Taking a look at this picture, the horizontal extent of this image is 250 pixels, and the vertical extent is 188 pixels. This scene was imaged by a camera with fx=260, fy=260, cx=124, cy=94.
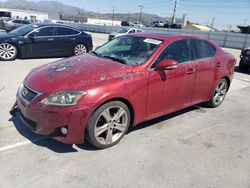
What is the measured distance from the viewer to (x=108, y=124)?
3.63m

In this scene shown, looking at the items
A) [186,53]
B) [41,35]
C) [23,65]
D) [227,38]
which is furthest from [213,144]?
[227,38]

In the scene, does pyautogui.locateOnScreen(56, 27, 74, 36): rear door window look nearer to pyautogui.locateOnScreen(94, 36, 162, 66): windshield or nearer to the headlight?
pyautogui.locateOnScreen(94, 36, 162, 66): windshield

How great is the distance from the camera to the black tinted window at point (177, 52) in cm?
422

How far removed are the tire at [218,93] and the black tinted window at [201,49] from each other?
2.29 feet

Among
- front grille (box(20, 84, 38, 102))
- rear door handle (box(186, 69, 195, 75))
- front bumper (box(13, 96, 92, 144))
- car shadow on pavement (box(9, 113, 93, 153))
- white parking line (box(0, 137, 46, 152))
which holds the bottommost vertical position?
white parking line (box(0, 137, 46, 152))

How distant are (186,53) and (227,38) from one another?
27.3 metres

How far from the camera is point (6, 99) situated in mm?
5422

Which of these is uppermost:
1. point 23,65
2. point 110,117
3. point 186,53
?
point 186,53

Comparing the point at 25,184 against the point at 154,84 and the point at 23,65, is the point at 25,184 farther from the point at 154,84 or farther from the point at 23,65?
the point at 23,65

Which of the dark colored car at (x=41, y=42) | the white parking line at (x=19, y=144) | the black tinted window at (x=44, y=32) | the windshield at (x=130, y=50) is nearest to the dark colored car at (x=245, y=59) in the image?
the dark colored car at (x=41, y=42)

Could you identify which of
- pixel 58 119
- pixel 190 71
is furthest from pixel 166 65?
pixel 58 119

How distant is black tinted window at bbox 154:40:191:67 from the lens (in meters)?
4.22

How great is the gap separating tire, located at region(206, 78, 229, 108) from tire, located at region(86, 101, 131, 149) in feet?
8.42

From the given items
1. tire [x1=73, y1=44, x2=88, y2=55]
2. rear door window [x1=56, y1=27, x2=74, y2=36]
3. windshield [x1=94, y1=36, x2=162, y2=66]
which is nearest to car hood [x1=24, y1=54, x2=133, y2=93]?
windshield [x1=94, y1=36, x2=162, y2=66]
